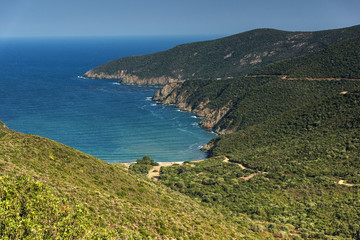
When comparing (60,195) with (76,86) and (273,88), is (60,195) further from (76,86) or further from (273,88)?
(76,86)

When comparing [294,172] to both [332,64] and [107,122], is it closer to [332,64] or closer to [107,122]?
[332,64]

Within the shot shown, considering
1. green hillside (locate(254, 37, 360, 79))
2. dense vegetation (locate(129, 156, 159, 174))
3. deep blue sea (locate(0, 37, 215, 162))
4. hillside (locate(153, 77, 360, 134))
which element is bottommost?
dense vegetation (locate(129, 156, 159, 174))

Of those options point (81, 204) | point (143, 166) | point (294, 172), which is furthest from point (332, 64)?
point (81, 204)

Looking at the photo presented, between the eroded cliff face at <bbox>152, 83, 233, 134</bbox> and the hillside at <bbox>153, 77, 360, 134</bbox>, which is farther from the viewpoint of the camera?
the eroded cliff face at <bbox>152, 83, 233, 134</bbox>

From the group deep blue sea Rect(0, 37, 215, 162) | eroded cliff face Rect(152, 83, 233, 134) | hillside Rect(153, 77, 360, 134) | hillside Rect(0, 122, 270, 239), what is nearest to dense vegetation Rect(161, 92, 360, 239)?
hillside Rect(0, 122, 270, 239)

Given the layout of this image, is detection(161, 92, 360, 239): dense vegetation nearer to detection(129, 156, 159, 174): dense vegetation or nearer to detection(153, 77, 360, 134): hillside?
detection(129, 156, 159, 174): dense vegetation

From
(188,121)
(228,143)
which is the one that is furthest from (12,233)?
(188,121)
